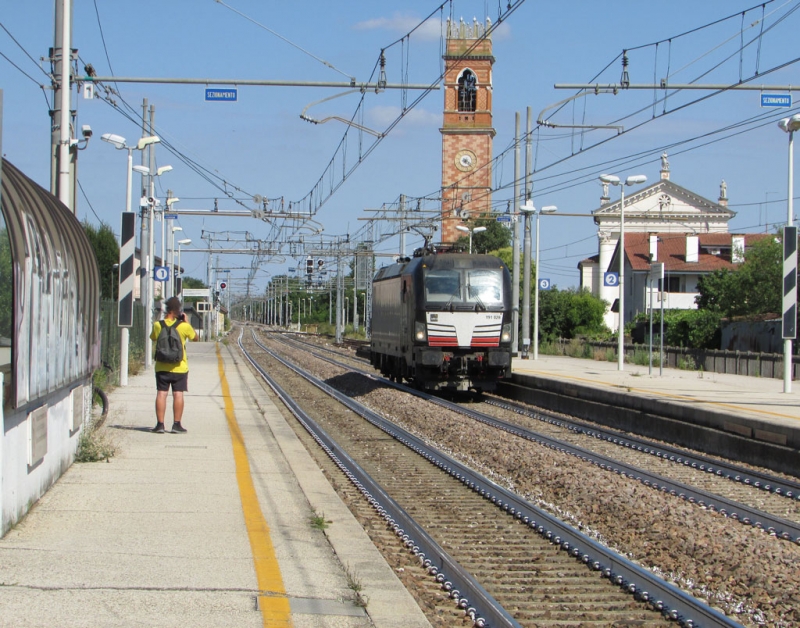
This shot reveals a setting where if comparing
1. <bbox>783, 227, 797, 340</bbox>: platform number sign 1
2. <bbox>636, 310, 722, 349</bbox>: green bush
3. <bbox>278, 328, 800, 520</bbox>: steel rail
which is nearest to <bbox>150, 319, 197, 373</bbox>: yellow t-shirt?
<bbox>278, 328, 800, 520</bbox>: steel rail

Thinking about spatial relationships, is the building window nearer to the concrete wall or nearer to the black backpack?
the black backpack

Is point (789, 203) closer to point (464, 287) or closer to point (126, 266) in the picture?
point (464, 287)

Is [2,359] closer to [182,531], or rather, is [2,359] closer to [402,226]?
[182,531]

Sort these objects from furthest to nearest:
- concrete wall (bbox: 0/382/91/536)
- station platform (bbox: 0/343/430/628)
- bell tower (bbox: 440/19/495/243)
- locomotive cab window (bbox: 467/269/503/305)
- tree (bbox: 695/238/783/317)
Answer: bell tower (bbox: 440/19/495/243), tree (bbox: 695/238/783/317), locomotive cab window (bbox: 467/269/503/305), concrete wall (bbox: 0/382/91/536), station platform (bbox: 0/343/430/628)

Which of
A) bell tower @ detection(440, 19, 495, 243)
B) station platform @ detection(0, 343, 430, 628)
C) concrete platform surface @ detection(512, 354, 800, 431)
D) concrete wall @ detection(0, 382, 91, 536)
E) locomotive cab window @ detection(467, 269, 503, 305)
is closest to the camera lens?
station platform @ detection(0, 343, 430, 628)

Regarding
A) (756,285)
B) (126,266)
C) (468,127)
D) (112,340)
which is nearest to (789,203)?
(126,266)

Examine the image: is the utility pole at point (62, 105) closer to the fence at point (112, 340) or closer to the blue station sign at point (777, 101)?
the fence at point (112, 340)

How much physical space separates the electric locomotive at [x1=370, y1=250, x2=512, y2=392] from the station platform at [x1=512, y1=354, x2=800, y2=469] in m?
1.58

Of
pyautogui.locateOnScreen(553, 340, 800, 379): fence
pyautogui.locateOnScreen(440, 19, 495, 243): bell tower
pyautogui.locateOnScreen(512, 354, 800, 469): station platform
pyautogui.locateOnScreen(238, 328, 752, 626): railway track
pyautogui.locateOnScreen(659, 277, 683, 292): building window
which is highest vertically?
pyautogui.locateOnScreen(440, 19, 495, 243): bell tower

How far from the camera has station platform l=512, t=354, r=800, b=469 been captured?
552 inches

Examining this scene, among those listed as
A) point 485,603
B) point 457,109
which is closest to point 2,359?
point 485,603

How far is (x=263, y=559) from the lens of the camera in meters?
6.78

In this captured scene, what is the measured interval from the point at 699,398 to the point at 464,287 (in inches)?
245

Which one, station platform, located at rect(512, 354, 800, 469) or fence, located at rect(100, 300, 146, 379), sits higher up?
fence, located at rect(100, 300, 146, 379)
